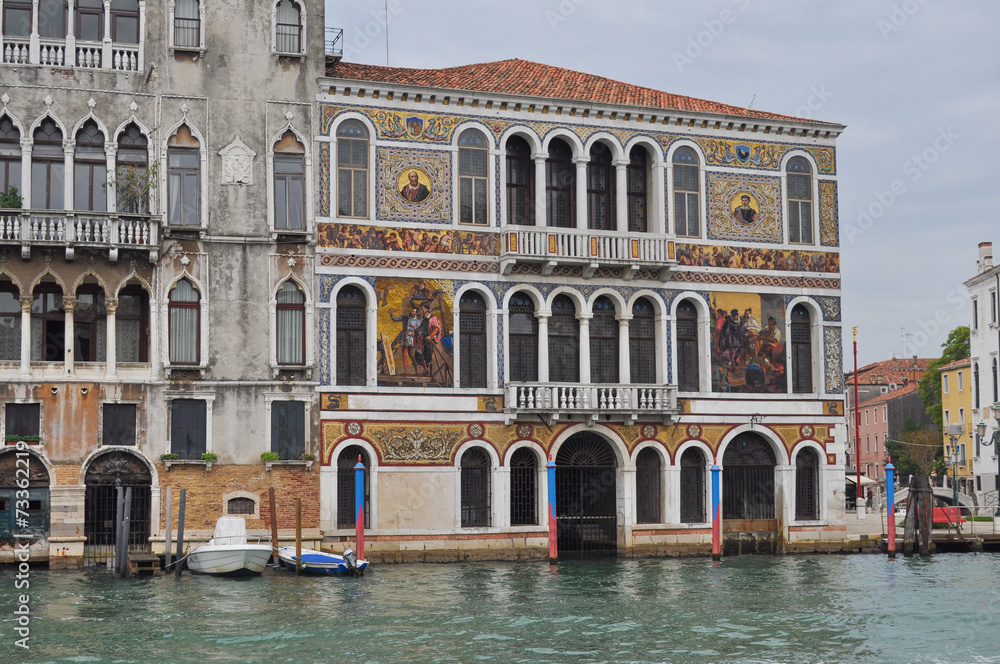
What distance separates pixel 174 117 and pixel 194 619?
12.4 meters

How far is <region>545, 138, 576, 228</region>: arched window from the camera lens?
32562 millimetres

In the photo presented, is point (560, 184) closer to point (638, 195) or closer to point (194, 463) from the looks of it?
point (638, 195)

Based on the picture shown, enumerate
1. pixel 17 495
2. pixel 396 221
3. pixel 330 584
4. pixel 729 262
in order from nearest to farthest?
1. pixel 330 584
2. pixel 17 495
3. pixel 396 221
4. pixel 729 262

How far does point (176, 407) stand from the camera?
29.0 meters

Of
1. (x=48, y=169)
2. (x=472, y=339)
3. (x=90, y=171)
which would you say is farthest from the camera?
(x=472, y=339)

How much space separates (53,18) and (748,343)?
17247 mm

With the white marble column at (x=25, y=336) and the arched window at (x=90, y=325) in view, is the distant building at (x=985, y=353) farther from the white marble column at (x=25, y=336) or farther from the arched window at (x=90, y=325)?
the white marble column at (x=25, y=336)

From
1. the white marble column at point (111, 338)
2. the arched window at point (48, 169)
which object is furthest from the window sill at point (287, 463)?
the arched window at point (48, 169)

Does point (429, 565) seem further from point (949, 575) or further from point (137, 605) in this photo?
point (949, 575)

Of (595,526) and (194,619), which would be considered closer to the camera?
(194,619)

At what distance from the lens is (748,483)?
3322cm

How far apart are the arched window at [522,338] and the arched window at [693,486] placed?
13.7ft

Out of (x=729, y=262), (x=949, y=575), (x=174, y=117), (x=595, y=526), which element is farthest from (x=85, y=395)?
(x=949, y=575)

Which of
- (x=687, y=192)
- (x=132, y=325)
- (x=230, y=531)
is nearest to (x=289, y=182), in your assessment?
(x=132, y=325)
